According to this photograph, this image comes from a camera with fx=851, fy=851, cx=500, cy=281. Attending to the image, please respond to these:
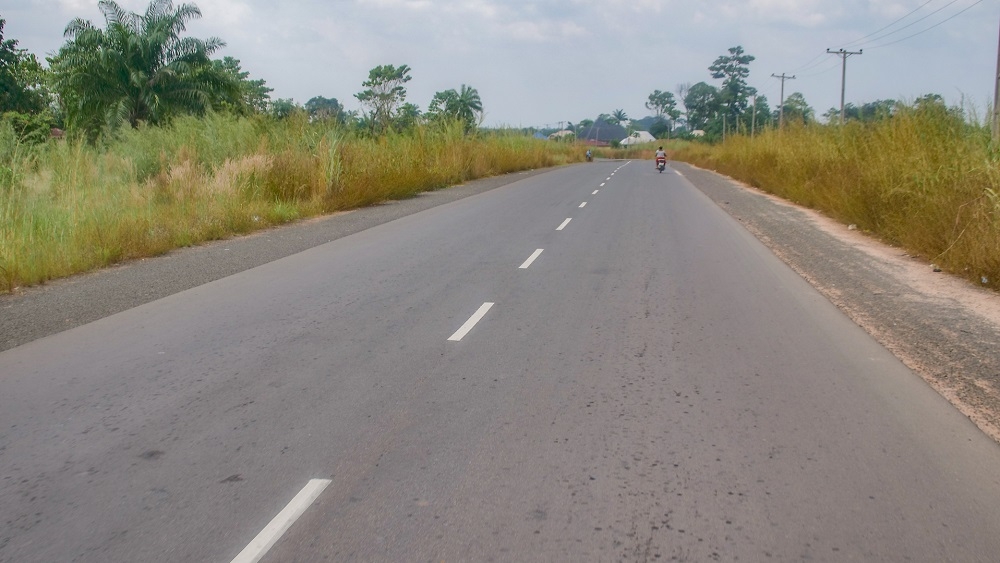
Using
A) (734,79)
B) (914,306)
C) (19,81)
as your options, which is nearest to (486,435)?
(914,306)

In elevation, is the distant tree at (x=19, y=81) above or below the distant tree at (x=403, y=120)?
above

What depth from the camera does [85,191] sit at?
1556 cm

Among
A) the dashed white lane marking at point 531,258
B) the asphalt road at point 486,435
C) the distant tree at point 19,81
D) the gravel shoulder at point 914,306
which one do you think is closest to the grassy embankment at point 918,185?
the gravel shoulder at point 914,306

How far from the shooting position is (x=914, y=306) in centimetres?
→ 938

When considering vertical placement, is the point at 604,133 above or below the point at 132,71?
below

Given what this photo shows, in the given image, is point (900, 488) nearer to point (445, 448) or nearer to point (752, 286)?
point (445, 448)

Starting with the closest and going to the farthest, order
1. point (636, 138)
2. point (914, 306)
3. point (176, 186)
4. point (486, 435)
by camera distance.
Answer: point (486, 435), point (914, 306), point (176, 186), point (636, 138)

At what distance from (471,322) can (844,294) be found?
15.6ft

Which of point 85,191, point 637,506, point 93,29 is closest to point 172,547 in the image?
point 637,506

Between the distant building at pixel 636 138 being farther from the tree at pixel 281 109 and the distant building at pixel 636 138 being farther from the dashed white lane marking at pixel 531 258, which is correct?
the dashed white lane marking at pixel 531 258

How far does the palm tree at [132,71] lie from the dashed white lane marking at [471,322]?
24721mm

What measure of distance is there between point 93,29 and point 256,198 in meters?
15.8

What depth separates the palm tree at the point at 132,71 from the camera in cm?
3041

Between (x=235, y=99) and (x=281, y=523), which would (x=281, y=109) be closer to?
(x=235, y=99)
